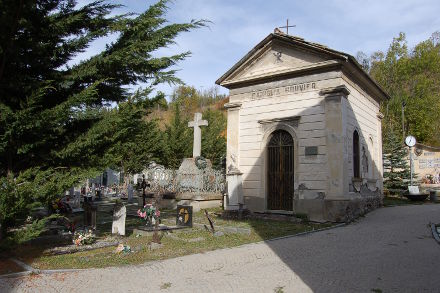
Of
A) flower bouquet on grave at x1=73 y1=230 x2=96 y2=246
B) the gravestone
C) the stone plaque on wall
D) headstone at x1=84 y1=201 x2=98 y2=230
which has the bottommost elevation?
flower bouquet on grave at x1=73 y1=230 x2=96 y2=246

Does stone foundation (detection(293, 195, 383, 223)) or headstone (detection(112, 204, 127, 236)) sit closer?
headstone (detection(112, 204, 127, 236))

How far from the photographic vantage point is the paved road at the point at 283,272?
514 cm

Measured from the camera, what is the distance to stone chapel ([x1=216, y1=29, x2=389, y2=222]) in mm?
12352

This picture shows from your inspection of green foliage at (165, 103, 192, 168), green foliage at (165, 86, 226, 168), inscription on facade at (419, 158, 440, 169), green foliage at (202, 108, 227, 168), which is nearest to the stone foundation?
green foliage at (165, 86, 226, 168)

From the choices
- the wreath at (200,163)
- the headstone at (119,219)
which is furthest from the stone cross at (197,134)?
the headstone at (119,219)

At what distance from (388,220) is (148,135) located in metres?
18.4

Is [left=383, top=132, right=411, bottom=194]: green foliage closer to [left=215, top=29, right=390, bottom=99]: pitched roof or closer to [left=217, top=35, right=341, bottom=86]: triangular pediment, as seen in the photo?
[left=215, top=29, right=390, bottom=99]: pitched roof

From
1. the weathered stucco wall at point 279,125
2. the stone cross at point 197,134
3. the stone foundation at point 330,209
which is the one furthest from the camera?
the stone cross at point 197,134

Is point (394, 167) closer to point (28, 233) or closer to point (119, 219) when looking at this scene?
point (119, 219)

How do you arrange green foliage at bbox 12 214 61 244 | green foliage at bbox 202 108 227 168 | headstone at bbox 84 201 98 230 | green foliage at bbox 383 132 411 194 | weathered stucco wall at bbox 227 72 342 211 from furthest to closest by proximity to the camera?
1. green foliage at bbox 202 108 227 168
2. green foliage at bbox 383 132 411 194
3. weathered stucco wall at bbox 227 72 342 211
4. headstone at bbox 84 201 98 230
5. green foliage at bbox 12 214 61 244

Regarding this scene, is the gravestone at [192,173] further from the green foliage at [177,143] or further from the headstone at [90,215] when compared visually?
the green foliage at [177,143]

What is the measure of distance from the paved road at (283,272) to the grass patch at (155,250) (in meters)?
0.48

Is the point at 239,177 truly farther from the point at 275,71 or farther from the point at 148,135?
the point at 148,135

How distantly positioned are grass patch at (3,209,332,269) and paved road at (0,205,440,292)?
1.58 ft
